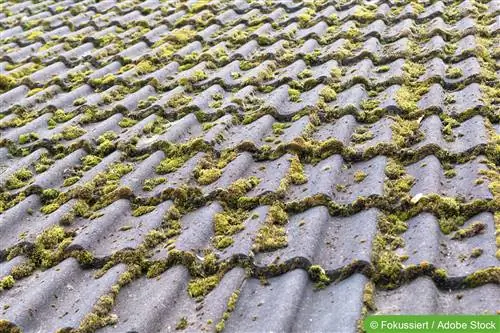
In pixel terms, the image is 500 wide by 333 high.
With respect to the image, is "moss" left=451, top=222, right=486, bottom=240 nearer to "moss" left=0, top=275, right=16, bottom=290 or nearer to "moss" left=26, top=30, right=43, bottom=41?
"moss" left=0, top=275, right=16, bottom=290

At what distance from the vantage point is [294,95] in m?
3.04

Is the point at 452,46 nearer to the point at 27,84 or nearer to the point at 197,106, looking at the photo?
the point at 197,106

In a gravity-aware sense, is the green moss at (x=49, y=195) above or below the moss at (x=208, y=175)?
above

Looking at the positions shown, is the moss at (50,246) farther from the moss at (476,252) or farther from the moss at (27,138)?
the moss at (476,252)

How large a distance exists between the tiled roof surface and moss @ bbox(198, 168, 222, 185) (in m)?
0.01

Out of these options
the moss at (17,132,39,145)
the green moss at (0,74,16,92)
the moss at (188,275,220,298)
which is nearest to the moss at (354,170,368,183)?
the moss at (188,275,220,298)

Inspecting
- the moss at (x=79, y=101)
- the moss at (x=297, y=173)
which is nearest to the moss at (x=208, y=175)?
the moss at (x=297, y=173)

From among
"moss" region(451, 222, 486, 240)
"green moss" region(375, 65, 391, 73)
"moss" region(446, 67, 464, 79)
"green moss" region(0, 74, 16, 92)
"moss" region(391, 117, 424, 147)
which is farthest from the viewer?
"green moss" region(0, 74, 16, 92)

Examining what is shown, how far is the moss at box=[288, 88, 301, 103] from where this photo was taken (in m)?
2.99

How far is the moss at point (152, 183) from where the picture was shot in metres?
2.45

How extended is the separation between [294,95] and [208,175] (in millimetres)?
845

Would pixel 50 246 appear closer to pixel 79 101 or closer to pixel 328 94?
pixel 79 101

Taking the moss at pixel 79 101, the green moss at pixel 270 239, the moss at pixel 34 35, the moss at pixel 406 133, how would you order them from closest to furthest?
the green moss at pixel 270 239, the moss at pixel 406 133, the moss at pixel 79 101, the moss at pixel 34 35

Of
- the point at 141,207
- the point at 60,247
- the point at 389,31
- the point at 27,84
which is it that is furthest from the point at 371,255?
the point at 27,84
